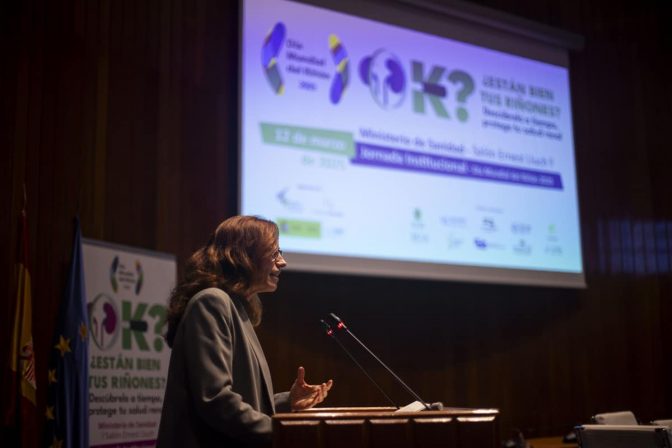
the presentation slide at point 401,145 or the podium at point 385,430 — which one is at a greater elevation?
the presentation slide at point 401,145

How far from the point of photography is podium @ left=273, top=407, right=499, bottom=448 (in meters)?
2.12

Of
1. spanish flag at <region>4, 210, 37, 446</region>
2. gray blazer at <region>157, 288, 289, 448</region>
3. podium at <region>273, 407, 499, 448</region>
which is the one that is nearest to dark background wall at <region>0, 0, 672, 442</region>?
spanish flag at <region>4, 210, 37, 446</region>

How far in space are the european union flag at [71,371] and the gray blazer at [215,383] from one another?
1826 millimetres

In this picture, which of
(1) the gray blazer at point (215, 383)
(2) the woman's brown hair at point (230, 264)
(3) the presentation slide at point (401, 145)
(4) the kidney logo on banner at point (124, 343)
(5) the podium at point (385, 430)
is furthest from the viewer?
(3) the presentation slide at point (401, 145)

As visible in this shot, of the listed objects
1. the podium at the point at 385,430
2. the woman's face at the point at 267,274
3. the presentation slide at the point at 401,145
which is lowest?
the podium at the point at 385,430

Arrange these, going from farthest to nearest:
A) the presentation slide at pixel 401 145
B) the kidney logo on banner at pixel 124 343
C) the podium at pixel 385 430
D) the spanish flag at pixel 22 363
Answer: the presentation slide at pixel 401 145, the kidney logo on banner at pixel 124 343, the spanish flag at pixel 22 363, the podium at pixel 385 430

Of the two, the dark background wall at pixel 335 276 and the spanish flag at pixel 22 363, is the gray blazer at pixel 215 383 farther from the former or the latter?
the dark background wall at pixel 335 276

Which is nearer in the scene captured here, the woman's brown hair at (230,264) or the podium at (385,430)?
the podium at (385,430)

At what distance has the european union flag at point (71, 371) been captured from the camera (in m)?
3.96

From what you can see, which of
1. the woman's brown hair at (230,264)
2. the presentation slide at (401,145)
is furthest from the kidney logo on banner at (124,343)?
the woman's brown hair at (230,264)

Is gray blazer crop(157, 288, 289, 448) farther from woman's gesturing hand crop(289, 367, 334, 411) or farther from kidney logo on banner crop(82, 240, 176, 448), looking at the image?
kidney logo on banner crop(82, 240, 176, 448)

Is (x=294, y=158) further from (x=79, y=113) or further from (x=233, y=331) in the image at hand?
(x=233, y=331)

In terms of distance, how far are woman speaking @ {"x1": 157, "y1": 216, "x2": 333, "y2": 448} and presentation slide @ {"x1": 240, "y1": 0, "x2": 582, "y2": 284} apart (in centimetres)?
244

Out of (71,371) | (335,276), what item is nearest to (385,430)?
(71,371)
